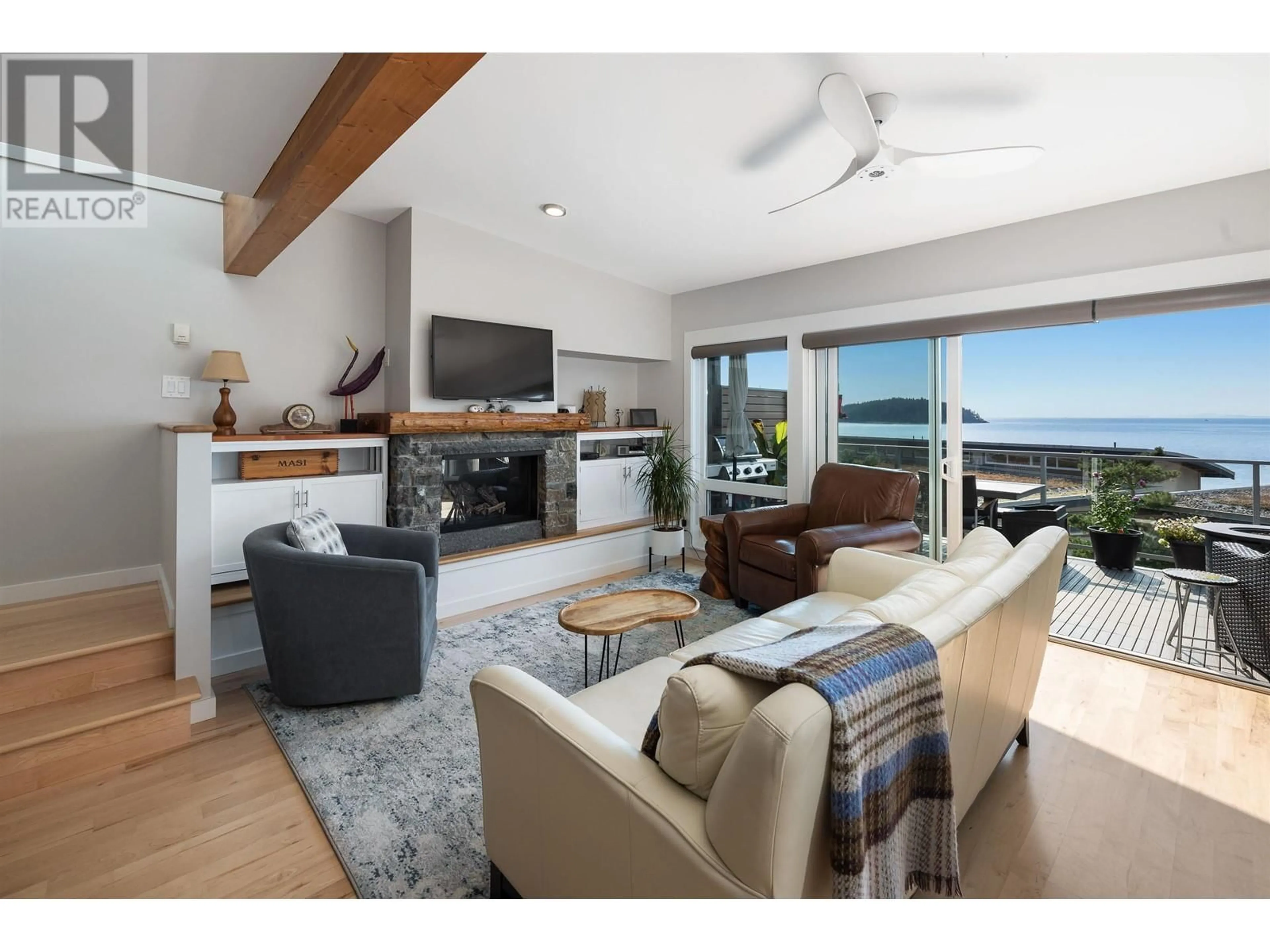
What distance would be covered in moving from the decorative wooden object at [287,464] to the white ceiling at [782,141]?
4.92 ft

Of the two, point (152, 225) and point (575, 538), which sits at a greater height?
point (152, 225)

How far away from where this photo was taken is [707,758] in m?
1.03

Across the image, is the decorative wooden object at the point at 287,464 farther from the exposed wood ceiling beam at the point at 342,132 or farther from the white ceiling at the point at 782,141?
the white ceiling at the point at 782,141

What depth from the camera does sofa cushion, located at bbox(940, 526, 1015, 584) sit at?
67.7 inches

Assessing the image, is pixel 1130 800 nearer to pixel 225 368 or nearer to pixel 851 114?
pixel 851 114

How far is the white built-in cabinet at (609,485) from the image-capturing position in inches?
180

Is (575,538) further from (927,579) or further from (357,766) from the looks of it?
(927,579)

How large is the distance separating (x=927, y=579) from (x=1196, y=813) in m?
1.27

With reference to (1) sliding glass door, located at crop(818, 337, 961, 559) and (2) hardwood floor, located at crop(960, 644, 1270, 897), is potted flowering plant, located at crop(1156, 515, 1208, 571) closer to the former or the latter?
(2) hardwood floor, located at crop(960, 644, 1270, 897)

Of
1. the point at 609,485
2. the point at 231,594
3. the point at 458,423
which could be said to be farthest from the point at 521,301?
the point at 231,594

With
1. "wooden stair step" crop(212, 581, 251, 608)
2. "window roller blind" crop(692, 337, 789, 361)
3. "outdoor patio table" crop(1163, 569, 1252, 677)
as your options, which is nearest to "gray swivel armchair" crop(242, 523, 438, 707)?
"wooden stair step" crop(212, 581, 251, 608)

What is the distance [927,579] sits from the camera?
1619 millimetres

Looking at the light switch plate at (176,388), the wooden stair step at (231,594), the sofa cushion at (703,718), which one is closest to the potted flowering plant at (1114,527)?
→ the sofa cushion at (703,718)
